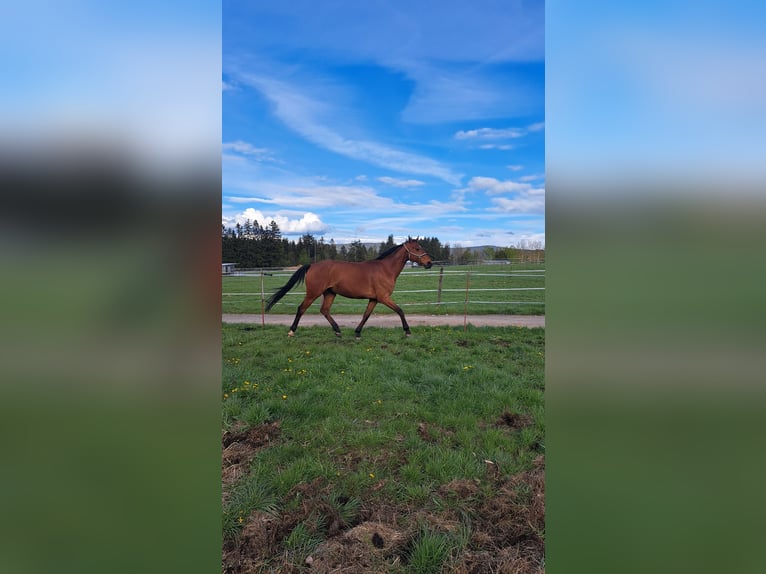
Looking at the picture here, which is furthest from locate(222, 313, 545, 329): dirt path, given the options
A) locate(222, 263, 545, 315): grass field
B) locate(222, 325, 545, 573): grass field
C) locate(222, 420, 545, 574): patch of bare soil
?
locate(222, 420, 545, 574): patch of bare soil

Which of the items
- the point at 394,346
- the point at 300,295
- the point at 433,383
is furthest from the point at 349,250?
the point at 433,383

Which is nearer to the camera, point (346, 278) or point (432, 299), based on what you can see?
point (346, 278)

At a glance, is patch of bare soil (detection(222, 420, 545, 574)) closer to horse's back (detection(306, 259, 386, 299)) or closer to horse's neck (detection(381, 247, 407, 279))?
horse's back (detection(306, 259, 386, 299))

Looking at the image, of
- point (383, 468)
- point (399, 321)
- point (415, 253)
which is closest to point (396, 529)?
point (383, 468)

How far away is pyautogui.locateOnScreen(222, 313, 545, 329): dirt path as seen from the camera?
11.1 meters

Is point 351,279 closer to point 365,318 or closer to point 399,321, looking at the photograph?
point 365,318

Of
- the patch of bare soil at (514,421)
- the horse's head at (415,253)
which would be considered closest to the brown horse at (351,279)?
the horse's head at (415,253)

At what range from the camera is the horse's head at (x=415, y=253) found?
9.78m

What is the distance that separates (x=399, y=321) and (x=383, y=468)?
28.5 ft

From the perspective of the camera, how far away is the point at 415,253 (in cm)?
987

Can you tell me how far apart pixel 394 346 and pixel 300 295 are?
10.8 m

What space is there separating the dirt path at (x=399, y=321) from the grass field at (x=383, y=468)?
5.00 meters
